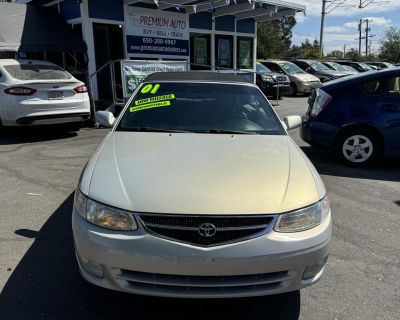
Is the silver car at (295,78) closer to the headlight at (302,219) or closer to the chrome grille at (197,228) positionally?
the headlight at (302,219)

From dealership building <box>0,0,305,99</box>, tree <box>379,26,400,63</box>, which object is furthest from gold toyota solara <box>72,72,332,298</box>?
tree <box>379,26,400,63</box>

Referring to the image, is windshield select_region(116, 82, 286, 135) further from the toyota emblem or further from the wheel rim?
the wheel rim

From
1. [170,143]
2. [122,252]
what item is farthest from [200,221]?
[170,143]

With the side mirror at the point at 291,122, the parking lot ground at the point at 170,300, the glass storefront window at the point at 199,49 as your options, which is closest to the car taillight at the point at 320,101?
the parking lot ground at the point at 170,300

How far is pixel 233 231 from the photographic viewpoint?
257 centimetres

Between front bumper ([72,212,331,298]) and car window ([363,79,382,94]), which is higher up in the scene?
car window ([363,79,382,94])

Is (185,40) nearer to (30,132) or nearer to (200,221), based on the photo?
(30,132)

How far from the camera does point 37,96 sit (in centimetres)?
834

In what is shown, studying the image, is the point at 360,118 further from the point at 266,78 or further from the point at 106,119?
the point at 266,78

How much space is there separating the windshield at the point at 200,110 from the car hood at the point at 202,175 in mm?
274

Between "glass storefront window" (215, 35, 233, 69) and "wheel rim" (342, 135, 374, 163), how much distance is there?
35.8ft

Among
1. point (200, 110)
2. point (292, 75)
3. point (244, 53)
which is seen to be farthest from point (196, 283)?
point (292, 75)

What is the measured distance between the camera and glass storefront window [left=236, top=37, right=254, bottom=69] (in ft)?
59.3

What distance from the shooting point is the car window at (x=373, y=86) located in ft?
22.1
